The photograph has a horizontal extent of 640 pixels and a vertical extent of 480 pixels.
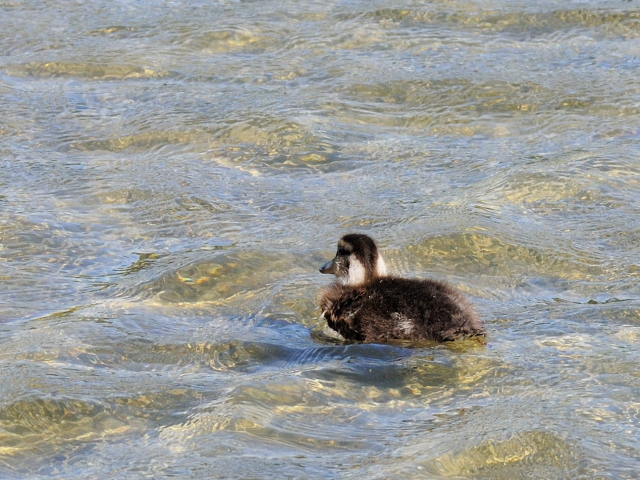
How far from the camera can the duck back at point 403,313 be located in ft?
21.6

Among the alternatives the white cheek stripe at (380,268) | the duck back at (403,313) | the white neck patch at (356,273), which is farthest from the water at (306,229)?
the white cheek stripe at (380,268)

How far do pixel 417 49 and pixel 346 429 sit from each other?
23.1ft

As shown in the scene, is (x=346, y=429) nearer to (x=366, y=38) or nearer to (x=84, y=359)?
(x=84, y=359)

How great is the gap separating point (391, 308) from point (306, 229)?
6.57 feet

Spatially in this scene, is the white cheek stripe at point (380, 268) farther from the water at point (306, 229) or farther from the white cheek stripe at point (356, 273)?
the water at point (306, 229)

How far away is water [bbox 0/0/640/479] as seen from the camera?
5.65 m

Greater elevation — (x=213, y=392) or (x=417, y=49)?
(x=417, y=49)

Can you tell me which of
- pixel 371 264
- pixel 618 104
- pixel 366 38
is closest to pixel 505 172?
pixel 618 104

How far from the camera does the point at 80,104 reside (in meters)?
11.0

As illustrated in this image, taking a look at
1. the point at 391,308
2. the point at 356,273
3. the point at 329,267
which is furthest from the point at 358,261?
the point at 391,308

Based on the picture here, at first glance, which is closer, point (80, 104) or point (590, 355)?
point (590, 355)

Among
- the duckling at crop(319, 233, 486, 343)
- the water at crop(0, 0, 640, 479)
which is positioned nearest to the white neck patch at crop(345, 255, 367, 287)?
the duckling at crop(319, 233, 486, 343)

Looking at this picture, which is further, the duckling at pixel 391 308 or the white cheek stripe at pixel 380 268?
the white cheek stripe at pixel 380 268

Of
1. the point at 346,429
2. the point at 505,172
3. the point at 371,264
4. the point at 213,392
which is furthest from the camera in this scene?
the point at 505,172
